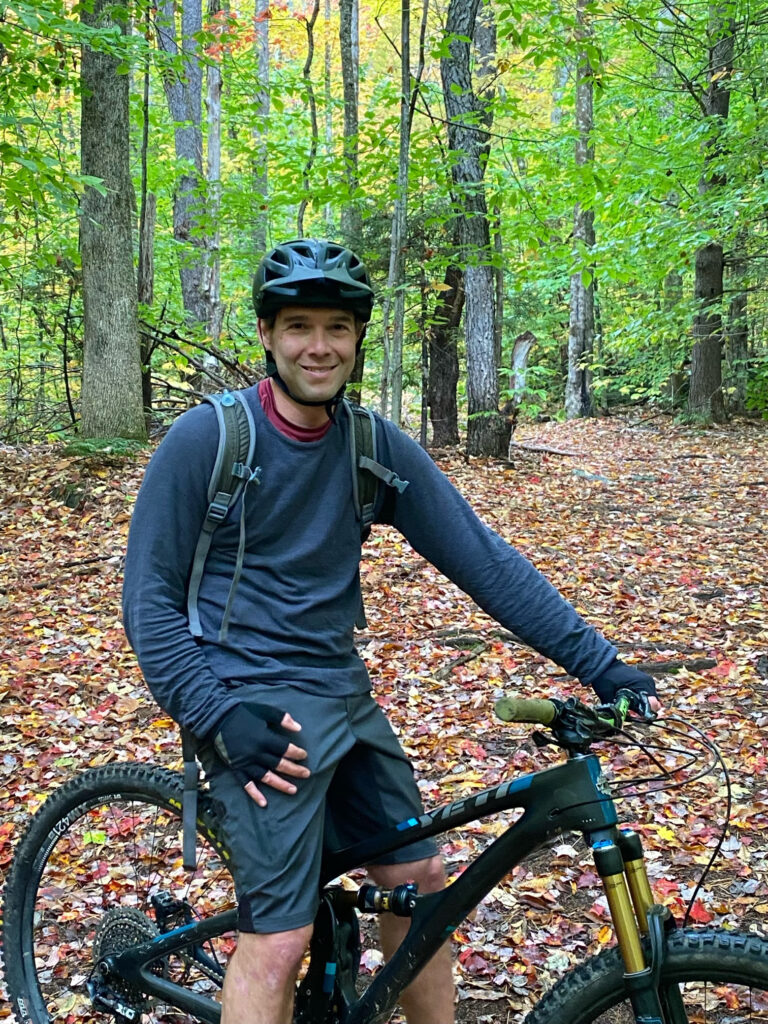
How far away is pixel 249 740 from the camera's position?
6.52ft

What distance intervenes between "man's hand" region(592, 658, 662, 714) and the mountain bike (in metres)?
0.10

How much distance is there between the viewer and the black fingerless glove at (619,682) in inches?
81.4

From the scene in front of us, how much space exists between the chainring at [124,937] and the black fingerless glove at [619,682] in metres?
A: 1.62

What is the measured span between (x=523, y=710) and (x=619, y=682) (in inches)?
17.1

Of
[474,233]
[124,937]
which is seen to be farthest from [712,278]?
[124,937]

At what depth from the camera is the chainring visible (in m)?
2.61

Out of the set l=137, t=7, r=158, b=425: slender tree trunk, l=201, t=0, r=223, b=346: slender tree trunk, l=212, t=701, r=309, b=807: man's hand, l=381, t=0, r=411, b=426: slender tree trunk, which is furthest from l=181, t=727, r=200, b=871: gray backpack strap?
l=201, t=0, r=223, b=346: slender tree trunk

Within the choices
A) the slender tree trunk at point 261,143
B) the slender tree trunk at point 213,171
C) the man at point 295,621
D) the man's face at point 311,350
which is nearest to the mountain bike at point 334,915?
the man at point 295,621

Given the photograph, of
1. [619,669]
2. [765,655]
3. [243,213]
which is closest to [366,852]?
[619,669]

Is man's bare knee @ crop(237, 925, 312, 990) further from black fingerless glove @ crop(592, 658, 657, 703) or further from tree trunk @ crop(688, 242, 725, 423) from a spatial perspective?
tree trunk @ crop(688, 242, 725, 423)

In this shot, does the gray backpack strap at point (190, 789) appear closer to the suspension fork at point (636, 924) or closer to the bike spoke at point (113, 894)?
the bike spoke at point (113, 894)

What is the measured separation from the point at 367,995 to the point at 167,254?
1453 centimetres

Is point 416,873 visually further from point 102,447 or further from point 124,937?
point 102,447

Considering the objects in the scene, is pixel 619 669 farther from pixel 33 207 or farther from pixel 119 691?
pixel 33 207
